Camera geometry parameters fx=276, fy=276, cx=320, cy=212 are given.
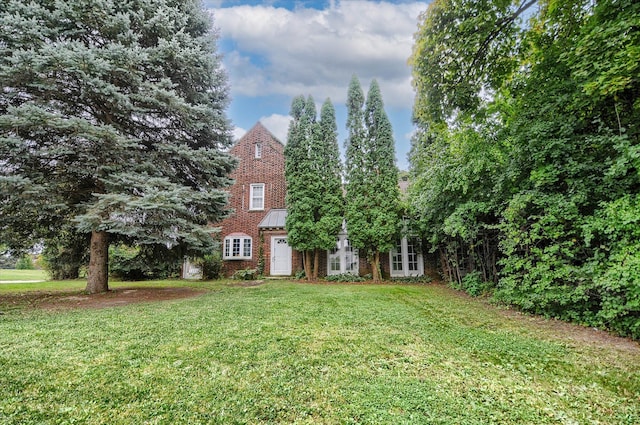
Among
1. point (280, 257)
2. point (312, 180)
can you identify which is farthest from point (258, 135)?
point (280, 257)

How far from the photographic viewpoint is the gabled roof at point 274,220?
1428 centimetres

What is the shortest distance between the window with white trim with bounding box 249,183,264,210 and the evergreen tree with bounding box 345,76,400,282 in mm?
5393

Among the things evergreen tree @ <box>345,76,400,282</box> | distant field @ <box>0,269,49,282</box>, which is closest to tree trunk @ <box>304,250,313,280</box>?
evergreen tree @ <box>345,76,400,282</box>

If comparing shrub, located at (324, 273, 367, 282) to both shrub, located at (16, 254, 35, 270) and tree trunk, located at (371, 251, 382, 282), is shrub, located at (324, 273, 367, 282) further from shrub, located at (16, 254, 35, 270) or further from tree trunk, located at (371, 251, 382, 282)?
shrub, located at (16, 254, 35, 270)

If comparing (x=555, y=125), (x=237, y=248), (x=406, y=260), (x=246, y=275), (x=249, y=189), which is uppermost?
(x=249, y=189)

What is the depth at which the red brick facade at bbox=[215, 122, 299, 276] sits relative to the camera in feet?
48.5

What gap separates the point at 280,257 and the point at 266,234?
4.67 ft

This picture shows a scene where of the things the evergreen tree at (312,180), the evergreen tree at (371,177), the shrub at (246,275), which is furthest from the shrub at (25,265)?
the evergreen tree at (371,177)

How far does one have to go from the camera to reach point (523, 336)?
160 inches

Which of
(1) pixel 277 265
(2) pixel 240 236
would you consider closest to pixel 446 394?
(1) pixel 277 265

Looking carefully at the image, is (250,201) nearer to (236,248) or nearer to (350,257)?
(236,248)

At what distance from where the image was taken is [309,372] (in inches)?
110

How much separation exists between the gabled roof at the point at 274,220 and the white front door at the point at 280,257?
27.5 inches

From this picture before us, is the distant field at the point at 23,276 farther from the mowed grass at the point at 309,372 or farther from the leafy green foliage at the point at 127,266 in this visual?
the mowed grass at the point at 309,372
